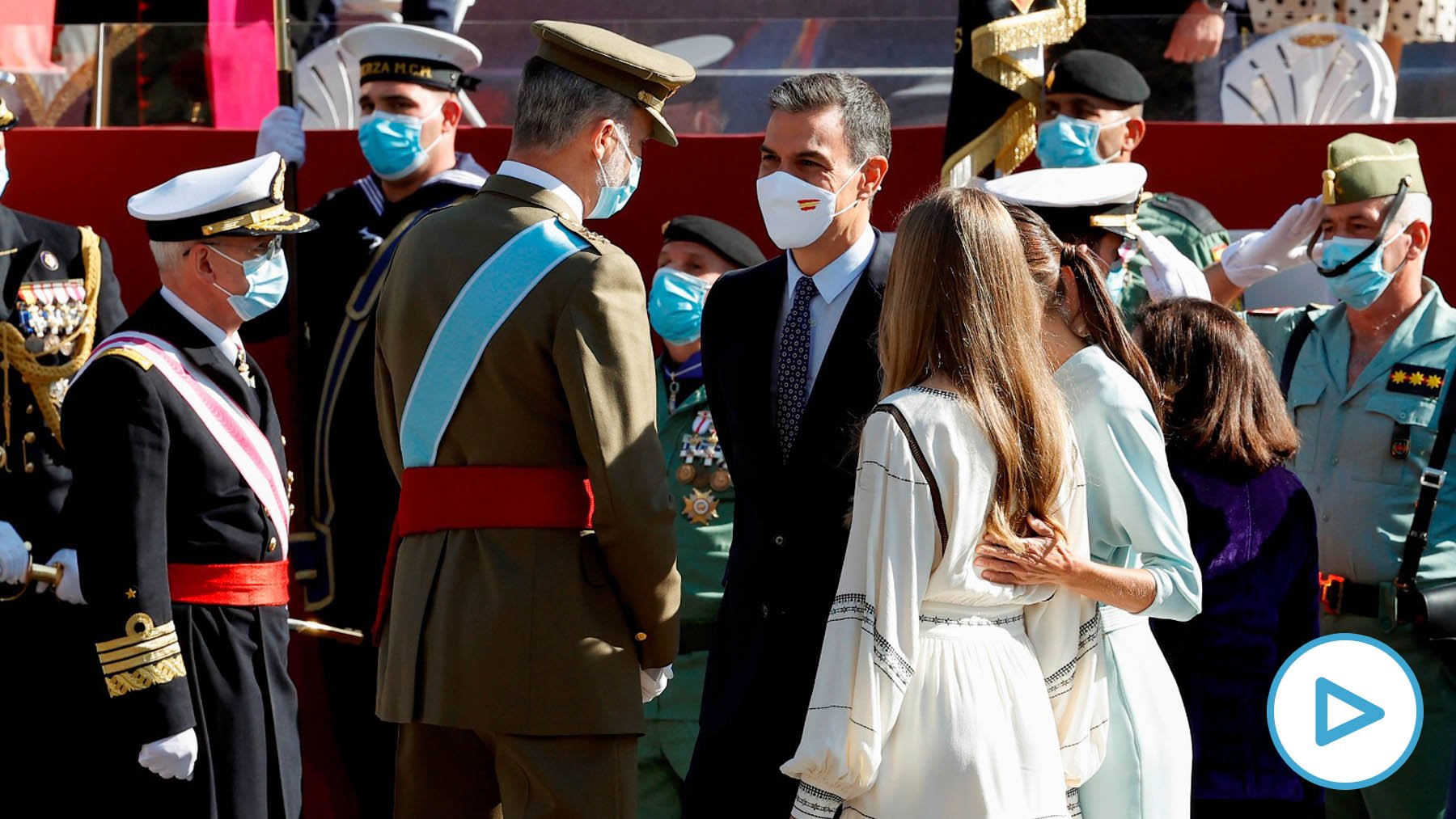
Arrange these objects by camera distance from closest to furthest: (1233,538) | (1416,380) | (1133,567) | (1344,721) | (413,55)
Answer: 1. (1133,567)
2. (1233,538)
3. (1344,721)
4. (1416,380)
5. (413,55)

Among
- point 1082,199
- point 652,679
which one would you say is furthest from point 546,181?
point 1082,199

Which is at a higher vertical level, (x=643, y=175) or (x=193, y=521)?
(x=643, y=175)

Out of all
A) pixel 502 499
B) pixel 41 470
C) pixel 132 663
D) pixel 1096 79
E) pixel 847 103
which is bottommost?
pixel 132 663

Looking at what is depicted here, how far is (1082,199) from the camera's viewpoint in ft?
15.3

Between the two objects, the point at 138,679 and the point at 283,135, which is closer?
the point at 138,679

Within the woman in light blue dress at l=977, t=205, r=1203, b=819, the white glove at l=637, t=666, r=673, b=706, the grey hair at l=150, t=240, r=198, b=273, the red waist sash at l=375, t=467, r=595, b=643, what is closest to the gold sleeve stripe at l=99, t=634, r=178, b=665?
the red waist sash at l=375, t=467, r=595, b=643

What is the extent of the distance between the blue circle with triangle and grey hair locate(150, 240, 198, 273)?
282 cm

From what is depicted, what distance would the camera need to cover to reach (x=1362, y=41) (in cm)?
591

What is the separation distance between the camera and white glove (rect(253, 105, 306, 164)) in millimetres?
5746

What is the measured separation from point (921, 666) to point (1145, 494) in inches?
25.7

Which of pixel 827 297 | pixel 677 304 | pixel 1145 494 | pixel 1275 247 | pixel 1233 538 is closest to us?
pixel 1145 494

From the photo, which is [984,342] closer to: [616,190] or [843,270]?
[843,270]

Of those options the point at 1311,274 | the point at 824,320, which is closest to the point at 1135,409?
the point at 824,320

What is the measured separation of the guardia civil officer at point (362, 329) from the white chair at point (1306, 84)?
2560mm
